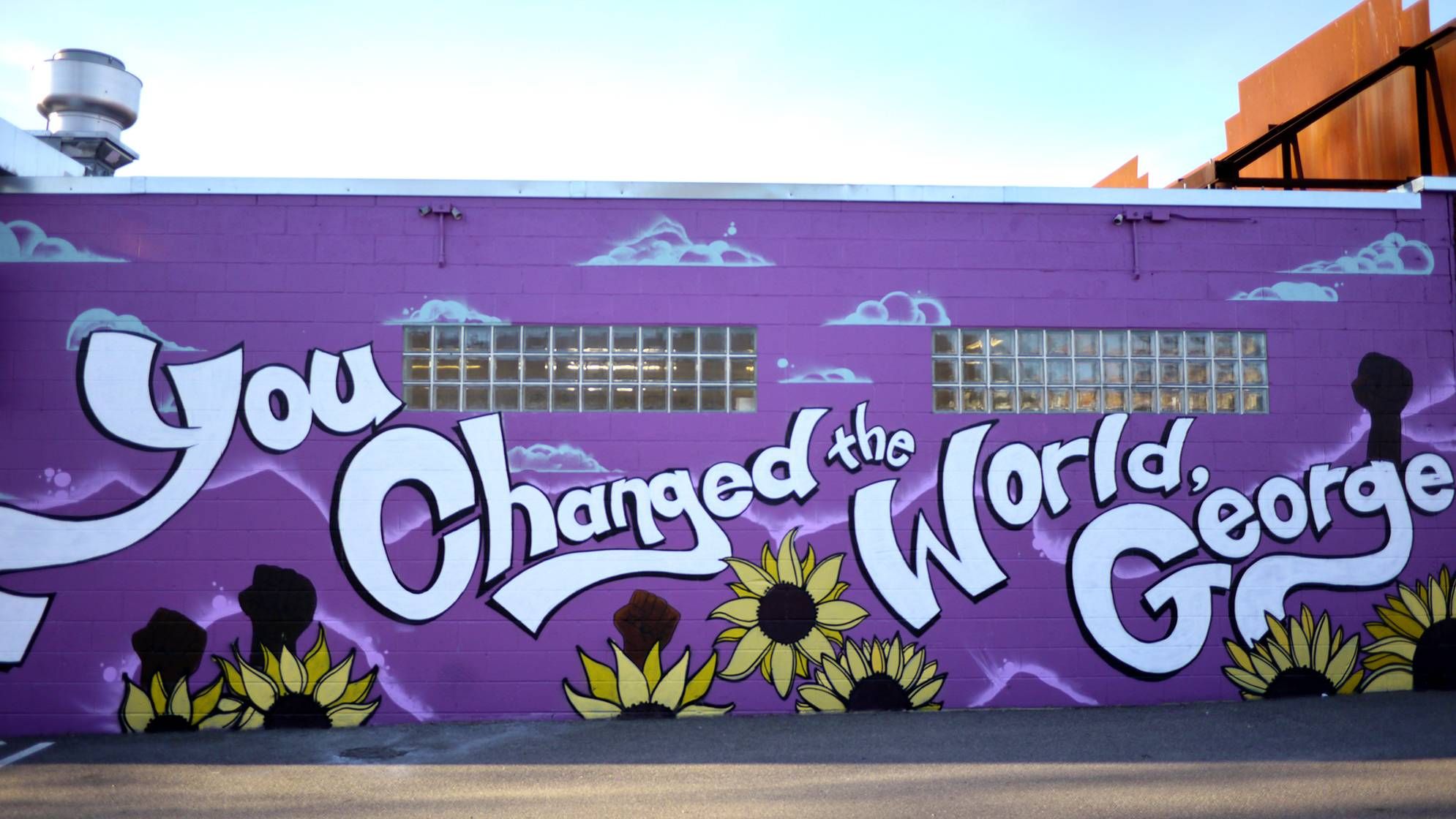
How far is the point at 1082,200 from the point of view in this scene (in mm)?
8719

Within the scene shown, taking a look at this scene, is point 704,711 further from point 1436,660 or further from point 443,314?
point 1436,660

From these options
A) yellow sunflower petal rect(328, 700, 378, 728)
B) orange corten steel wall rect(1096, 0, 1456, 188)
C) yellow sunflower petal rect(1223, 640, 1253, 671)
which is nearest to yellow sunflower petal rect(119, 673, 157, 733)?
yellow sunflower petal rect(328, 700, 378, 728)

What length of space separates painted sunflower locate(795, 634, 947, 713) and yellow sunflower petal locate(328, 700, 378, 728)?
11.3 ft

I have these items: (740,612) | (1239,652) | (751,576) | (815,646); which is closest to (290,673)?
(740,612)

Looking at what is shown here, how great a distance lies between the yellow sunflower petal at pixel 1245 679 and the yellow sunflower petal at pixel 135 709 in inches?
322

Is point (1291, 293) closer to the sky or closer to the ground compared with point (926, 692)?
closer to the sky

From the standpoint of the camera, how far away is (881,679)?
27.3ft

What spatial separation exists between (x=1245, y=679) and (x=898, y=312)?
397 cm

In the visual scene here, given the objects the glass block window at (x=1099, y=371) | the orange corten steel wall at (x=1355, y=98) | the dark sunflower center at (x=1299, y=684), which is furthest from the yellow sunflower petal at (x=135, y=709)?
the orange corten steel wall at (x=1355, y=98)

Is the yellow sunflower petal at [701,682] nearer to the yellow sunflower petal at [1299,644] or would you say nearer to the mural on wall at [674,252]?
the mural on wall at [674,252]

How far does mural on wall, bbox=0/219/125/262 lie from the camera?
27.0ft

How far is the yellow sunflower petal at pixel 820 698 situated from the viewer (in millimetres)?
8266

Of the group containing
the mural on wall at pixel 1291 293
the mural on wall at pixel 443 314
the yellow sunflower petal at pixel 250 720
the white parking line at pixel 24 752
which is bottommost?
the white parking line at pixel 24 752

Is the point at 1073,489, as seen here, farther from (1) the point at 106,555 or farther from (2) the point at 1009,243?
(1) the point at 106,555
